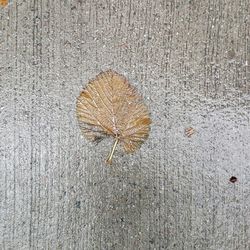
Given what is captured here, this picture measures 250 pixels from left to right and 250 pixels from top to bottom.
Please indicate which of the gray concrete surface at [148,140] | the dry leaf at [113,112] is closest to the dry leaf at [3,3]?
the gray concrete surface at [148,140]

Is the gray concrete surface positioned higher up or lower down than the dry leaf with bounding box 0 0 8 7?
lower down

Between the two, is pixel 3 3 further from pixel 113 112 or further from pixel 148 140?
pixel 148 140

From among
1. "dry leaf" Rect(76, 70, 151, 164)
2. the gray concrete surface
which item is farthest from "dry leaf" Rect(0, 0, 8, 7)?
"dry leaf" Rect(76, 70, 151, 164)

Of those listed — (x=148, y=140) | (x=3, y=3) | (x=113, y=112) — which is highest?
(x=3, y=3)

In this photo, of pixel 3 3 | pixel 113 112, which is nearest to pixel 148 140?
pixel 113 112

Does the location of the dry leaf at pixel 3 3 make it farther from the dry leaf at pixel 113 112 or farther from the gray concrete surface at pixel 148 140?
the dry leaf at pixel 113 112

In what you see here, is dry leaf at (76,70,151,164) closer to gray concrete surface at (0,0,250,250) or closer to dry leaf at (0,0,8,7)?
gray concrete surface at (0,0,250,250)
